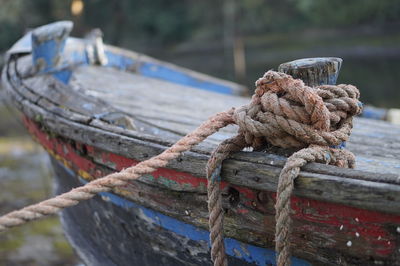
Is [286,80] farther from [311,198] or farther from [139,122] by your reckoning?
[139,122]

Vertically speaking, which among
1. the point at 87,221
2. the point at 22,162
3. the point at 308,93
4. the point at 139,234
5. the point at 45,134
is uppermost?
the point at 308,93

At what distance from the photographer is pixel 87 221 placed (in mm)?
2949

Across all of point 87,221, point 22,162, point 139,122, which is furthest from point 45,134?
point 22,162

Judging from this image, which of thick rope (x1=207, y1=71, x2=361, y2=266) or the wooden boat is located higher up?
thick rope (x1=207, y1=71, x2=361, y2=266)

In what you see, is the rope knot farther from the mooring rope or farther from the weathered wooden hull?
the weathered wooden hull

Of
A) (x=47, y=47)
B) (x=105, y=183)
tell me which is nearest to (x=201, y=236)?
(x=105, y=183)

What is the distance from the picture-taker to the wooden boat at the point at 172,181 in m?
1.38

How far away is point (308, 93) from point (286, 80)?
3.4 inches

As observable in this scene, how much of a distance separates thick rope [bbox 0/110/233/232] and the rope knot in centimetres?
12

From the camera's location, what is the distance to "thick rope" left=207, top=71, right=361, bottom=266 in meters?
1.42

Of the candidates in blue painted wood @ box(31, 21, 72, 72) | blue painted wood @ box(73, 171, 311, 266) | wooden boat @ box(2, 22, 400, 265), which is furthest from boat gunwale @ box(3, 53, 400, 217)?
blue painted wood @ box(31, 21, 72, 72)

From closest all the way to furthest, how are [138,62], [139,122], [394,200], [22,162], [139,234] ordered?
[394,200]
[139,234]
[139,122]
[138,62]
[22,162]

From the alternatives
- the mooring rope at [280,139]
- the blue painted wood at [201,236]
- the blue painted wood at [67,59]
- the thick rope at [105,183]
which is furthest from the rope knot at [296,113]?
the blue painted wood at [67,59]

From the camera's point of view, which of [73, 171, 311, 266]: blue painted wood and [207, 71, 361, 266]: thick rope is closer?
[207, 71, 361, 266]: thick rope
